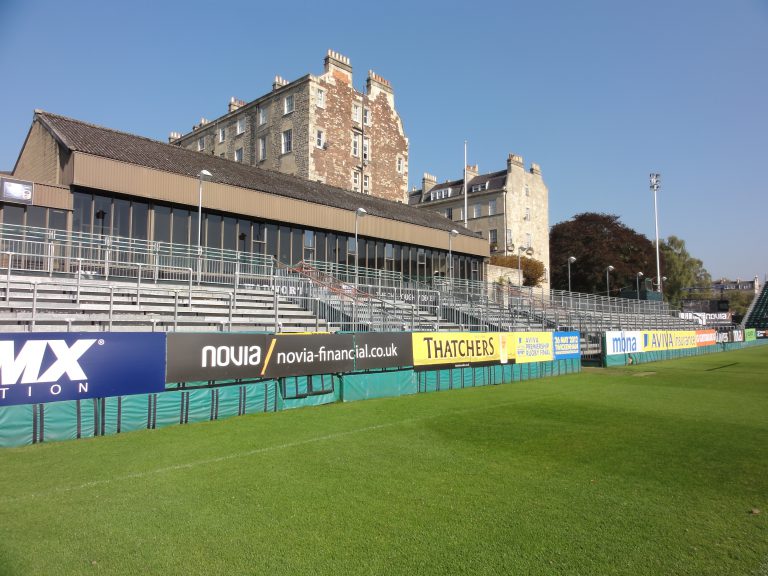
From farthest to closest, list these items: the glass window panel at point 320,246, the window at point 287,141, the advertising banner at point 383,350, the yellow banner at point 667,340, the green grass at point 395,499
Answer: the window at point 287,141 < the yellow banner at point 667,340 < the glass window panel at point 320,246 < the advertising banner at point 383,350 < the green grass at point 395,499

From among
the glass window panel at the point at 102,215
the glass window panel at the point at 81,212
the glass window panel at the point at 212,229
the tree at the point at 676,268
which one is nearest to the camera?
the glass window panel at the point at 81,212

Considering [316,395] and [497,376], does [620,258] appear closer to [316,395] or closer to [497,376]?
[497,376]

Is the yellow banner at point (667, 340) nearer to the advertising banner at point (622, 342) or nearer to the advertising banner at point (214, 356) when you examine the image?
the advertising banner at point (622, 342)

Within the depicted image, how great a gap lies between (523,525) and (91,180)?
2099 cm

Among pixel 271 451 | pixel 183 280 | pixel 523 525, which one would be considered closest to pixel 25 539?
pixel 271 451

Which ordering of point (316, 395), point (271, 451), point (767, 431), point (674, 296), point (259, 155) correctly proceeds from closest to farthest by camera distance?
point (271, 451) < point (767, 431) < point (316, 395) < point (259, 155) < point (674, 296)

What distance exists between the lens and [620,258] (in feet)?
227

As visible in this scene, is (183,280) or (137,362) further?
(183,280)

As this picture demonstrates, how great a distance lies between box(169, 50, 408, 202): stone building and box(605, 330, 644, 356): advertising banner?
80.7 feet

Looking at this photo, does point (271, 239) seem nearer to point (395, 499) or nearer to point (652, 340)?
point (395, 499)

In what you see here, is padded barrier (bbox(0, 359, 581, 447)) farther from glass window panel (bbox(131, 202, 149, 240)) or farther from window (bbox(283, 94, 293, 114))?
window (bbox(283, 94, 293, 114))

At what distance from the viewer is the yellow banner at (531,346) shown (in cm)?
2241

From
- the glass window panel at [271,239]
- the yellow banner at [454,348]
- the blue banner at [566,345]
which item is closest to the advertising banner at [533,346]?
the blue banner at [566,345]

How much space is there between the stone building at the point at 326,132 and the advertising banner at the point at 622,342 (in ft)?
80.7
